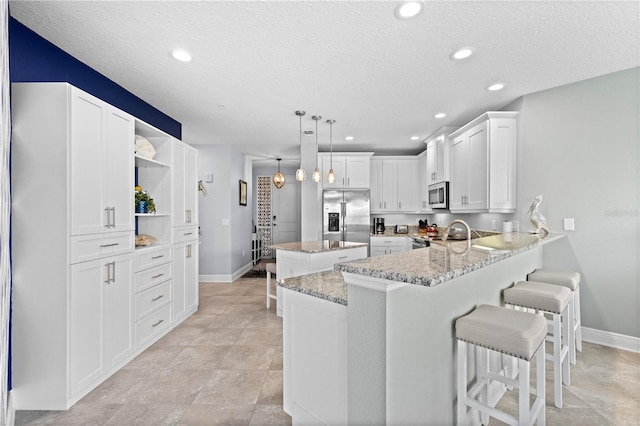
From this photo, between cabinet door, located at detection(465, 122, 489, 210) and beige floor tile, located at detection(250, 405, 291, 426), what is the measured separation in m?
3.03

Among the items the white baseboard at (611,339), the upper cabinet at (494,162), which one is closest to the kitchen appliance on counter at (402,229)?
the upper cabinet at (494,162)

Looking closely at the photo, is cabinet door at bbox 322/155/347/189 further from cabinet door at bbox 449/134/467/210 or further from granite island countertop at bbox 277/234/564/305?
granite island countertop at bbox 277/234/564/305

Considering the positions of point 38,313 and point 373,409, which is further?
point 38,313

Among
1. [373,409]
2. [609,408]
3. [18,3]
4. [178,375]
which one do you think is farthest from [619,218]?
[18,3]

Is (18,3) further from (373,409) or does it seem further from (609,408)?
(609,408)

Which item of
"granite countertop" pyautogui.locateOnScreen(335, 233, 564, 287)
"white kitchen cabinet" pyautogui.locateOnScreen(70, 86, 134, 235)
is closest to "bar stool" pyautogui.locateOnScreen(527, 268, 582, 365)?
"granite countertop" pyautogui.locateOnScreen(335, 233, 564, 287)

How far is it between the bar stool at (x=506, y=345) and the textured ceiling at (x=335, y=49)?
1825 mm

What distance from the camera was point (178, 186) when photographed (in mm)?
3268

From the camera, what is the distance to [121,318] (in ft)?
7.63

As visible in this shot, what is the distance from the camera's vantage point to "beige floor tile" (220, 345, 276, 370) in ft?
7.80

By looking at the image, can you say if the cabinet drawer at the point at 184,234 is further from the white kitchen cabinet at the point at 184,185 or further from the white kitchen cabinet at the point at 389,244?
the white kitchen cabinet at the point at 389,244

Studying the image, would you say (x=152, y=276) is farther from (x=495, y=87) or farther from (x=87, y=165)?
(x=495, y=87)

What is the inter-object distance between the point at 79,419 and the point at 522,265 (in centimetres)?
342

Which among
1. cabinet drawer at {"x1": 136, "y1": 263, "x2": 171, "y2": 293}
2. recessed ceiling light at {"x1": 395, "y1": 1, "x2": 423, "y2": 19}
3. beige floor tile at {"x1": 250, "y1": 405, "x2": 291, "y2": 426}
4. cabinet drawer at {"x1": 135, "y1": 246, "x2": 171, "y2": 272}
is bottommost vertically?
beige floor tile at {"x1": 250, "y1": 405, "x2": 291, "y2": 426}
